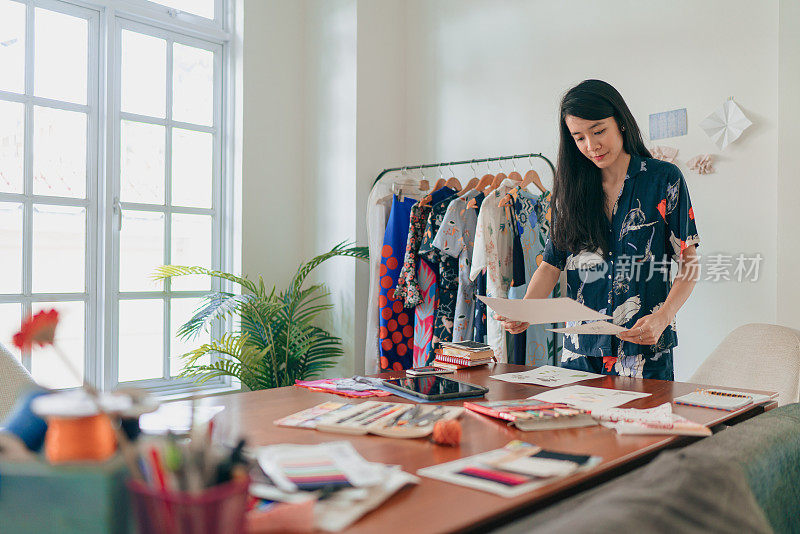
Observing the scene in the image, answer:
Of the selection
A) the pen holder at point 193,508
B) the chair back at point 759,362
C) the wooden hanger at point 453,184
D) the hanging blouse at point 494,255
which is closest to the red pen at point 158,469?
the pen holder at point 193,508

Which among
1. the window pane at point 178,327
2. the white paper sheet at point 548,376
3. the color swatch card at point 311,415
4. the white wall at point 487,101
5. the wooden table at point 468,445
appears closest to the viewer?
the wooden table at point 468,445

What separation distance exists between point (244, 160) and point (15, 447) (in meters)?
3.29

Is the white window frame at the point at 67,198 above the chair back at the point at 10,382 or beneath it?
above

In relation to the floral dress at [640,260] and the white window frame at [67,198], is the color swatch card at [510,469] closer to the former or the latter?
the floral dress at [640,260]

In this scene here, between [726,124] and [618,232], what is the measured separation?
1.01 metres

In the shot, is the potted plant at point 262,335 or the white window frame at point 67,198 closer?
the white window frame at point 67,198

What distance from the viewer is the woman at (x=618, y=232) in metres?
2.08

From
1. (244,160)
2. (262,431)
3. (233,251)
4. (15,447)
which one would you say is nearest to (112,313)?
(233,251)

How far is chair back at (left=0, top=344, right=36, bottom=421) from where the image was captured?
1.79 m

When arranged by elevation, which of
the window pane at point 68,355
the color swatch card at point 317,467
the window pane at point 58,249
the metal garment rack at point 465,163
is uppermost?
the metal garment rack at point 465,163

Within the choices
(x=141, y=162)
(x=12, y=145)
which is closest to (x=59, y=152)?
(x=12, y=145)

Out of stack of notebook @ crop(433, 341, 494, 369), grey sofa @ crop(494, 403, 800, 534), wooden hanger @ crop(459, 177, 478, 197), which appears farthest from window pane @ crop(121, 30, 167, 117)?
grey sofa @ crop(494, 403, 800, 534)

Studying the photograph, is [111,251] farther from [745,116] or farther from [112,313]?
[745,116]

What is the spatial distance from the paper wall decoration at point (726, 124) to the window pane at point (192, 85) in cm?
274
